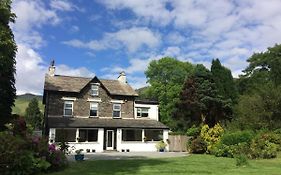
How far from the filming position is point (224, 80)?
161 feet

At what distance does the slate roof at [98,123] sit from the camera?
40.2 meters

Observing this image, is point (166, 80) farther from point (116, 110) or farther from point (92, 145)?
point (92, 145)

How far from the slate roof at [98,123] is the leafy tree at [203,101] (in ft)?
15.8

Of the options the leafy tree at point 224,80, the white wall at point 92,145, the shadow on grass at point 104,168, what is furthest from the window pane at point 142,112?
the shadow on grass at point 104,168

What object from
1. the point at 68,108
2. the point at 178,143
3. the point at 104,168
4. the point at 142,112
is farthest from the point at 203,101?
the point at 104,168

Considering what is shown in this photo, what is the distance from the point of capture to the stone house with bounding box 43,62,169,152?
1634 inches

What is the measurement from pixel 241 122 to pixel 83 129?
18.1m

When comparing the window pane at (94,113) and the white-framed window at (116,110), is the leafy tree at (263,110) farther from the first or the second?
the window pane at (94,113)

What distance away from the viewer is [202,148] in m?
36.5

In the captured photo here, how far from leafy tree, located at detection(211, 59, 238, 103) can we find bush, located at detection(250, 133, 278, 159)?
16.9 m

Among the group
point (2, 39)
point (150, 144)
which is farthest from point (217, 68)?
point (2, 39)

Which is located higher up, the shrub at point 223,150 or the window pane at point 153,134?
the window pane at point 153,134

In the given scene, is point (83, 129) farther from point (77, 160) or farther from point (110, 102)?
point (77, 160)

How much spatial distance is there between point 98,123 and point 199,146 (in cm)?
1266
